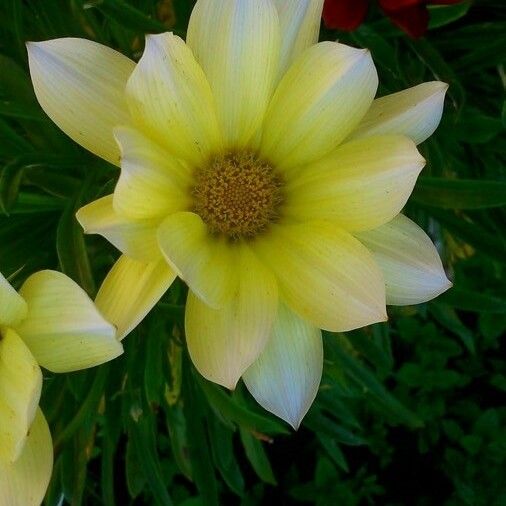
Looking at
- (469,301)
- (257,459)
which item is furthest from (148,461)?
(469,301)

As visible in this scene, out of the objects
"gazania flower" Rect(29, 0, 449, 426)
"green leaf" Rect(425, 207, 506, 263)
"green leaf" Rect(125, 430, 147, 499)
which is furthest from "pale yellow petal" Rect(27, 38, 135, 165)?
"green leaf" Rect(125, 430, 147, 499)

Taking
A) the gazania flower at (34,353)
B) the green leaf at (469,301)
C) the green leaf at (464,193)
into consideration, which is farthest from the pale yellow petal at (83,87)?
the green leaf at (469,301)

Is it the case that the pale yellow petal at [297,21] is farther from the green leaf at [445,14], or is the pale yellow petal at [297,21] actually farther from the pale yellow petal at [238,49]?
the green leaf at [445,14]

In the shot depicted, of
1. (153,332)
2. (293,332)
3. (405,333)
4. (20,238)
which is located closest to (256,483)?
(405,333)

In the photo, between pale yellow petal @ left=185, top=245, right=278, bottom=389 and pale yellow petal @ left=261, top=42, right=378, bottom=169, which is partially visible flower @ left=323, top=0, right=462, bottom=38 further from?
pale yellow petal @ left=185, top=245, right=278, bottom=389

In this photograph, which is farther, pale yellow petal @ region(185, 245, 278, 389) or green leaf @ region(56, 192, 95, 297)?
green leaf @ region(56, 192, 95, 297)

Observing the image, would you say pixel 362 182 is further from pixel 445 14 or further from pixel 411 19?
pixel 445 14
